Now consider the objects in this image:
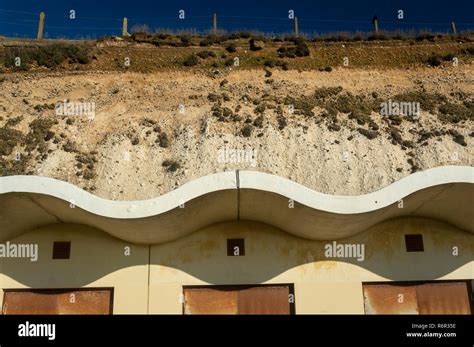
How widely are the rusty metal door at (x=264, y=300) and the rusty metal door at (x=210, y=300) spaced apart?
189 millimetres

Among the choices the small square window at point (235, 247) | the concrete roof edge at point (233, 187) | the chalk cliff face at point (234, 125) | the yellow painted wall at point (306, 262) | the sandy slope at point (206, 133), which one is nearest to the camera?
the concrete roof edge at point (233, 187)

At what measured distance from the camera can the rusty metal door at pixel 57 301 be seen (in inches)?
405

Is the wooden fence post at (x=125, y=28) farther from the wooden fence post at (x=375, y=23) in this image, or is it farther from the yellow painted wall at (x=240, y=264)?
the yellow painted wall at (x=240, y=264)

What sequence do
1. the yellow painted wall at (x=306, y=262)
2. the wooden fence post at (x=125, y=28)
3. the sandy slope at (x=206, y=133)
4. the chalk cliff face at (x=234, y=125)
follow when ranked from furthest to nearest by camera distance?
the wooden fence post at (x=125, y=28)
the chalk cliff face at (x=234, y=125)
the sandy slope at (x=206, y=133)
the yellow painted wall at (x=306, y=262)

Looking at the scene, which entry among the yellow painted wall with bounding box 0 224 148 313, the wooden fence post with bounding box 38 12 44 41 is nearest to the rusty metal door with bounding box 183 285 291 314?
the yellow painted wall with bounding box 0 224 148 313

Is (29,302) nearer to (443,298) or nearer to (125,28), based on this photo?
(443,298)

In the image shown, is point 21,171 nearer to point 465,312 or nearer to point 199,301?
point 199,301

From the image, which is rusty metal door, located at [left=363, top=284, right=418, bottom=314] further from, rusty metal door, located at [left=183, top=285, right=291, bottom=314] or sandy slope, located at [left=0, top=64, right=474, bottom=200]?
sandy slope, located at [left=0, top=64, right=474, bottom=200]

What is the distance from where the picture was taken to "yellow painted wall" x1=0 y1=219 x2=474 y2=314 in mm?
10258

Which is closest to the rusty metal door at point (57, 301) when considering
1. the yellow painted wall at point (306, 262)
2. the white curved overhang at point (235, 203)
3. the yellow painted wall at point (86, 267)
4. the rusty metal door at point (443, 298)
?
the yellow painted wall at point (86, 267)

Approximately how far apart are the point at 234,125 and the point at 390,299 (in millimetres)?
13140

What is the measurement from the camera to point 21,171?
65.3ft

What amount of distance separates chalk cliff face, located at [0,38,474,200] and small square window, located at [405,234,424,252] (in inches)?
331
